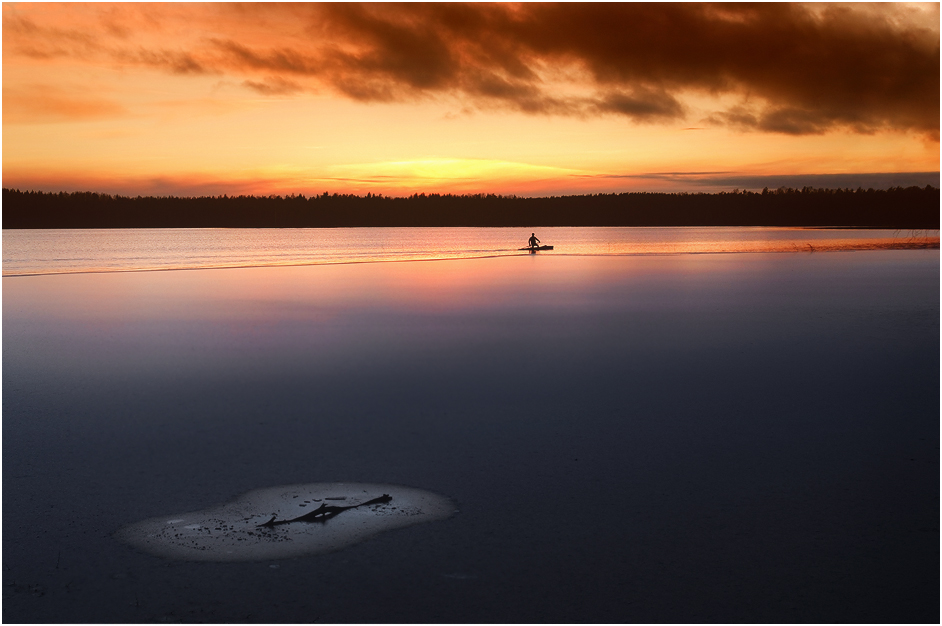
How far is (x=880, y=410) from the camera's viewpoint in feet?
31.6

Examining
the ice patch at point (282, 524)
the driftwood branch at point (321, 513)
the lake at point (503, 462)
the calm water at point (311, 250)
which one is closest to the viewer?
the lake at point (503, 462)

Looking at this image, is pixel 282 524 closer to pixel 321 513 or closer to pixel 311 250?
pixel 321 513

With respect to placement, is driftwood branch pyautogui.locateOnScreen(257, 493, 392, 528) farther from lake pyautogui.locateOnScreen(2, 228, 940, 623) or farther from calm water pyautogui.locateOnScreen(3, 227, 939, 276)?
calm water pyautogui.locateOnScreen(3, 227, 939, 276)

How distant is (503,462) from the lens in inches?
302

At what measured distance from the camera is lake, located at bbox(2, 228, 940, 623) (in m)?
5.09

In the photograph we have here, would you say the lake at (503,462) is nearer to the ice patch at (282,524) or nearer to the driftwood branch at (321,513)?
the ice patch at (282,524)

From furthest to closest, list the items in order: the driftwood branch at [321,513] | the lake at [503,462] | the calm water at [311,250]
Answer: the calm water at [311,250], the driftwood branch at [321,513], the lake at [503,462]

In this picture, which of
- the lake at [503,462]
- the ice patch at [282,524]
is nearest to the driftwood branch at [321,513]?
the ice patch at [282,524]

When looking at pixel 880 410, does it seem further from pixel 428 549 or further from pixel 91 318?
pixel 91 318

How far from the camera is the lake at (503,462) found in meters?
5.09

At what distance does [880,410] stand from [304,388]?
716 centimetres

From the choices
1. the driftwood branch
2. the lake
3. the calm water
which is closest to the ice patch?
the driftwood branch

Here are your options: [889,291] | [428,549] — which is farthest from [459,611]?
[889,291]

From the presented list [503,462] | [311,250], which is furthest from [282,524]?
[311,250]
